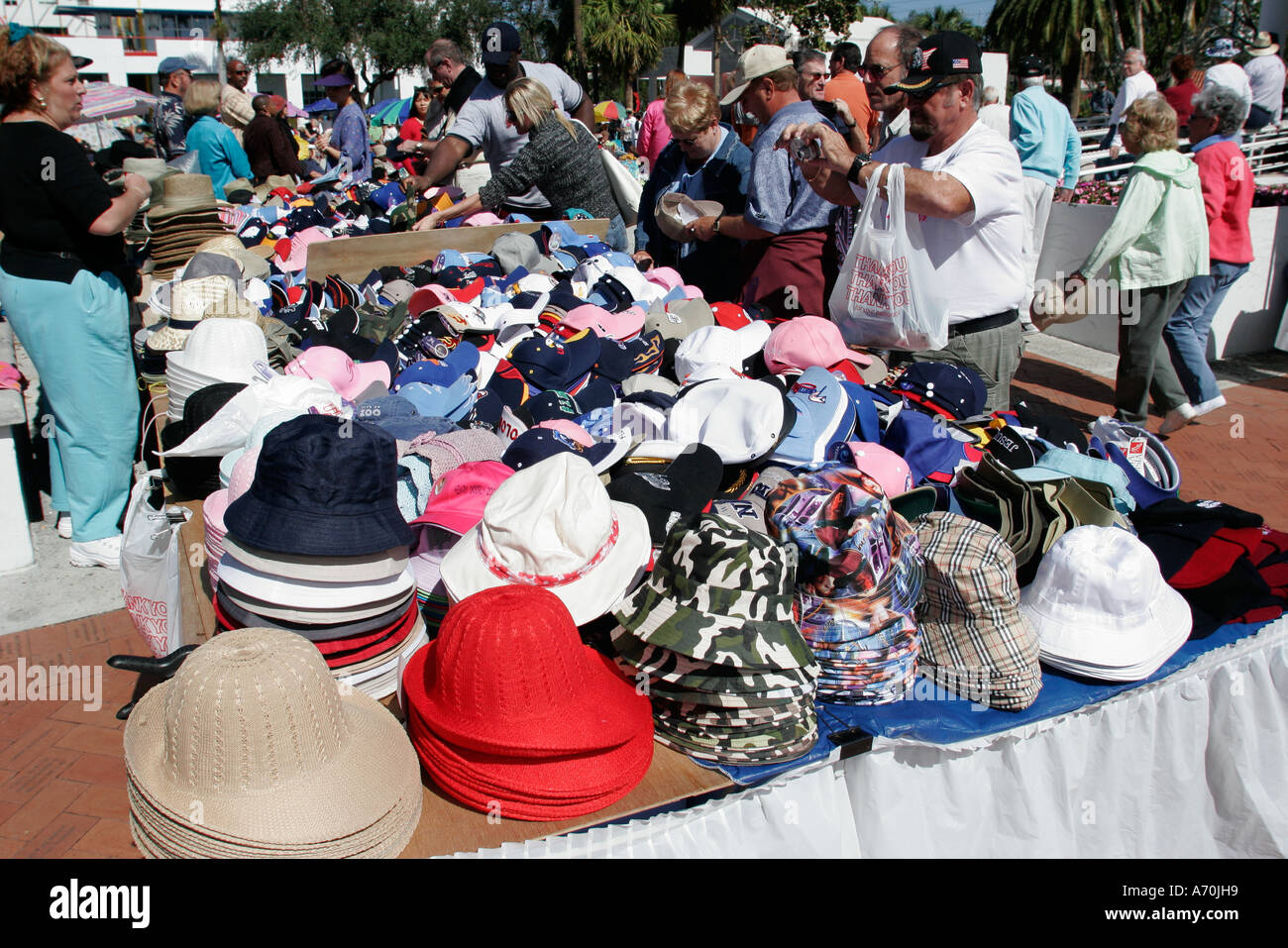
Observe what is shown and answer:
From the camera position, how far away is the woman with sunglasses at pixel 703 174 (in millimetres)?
4406

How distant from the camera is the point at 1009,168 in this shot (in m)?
2.85

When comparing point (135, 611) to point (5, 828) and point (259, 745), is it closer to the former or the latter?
point (5, 828)

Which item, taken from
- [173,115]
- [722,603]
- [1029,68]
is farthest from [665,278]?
[173,115]

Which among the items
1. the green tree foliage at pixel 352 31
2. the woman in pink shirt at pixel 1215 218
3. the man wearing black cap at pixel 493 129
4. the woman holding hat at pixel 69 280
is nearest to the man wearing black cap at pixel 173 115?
the man wearing black cap at pixel 493 129

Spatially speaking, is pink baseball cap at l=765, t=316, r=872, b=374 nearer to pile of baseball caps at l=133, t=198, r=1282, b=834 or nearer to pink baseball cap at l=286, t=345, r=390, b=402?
pile of baseball caps at l=133, t=198, r=1282, b=834

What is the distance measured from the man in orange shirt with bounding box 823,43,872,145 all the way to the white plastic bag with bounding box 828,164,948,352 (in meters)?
3.16

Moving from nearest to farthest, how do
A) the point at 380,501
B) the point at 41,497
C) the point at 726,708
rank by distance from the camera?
the point at 726,708 < the point at 380,501 < the point at 41,497

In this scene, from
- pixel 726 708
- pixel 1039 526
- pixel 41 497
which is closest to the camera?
pixel 726 708

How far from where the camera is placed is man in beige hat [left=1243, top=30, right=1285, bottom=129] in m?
8.50

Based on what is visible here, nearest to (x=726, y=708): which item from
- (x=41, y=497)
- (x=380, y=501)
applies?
(x=380, y=501)

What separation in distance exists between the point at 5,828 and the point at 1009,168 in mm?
3719

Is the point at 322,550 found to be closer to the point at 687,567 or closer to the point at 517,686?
the point at 517,686
